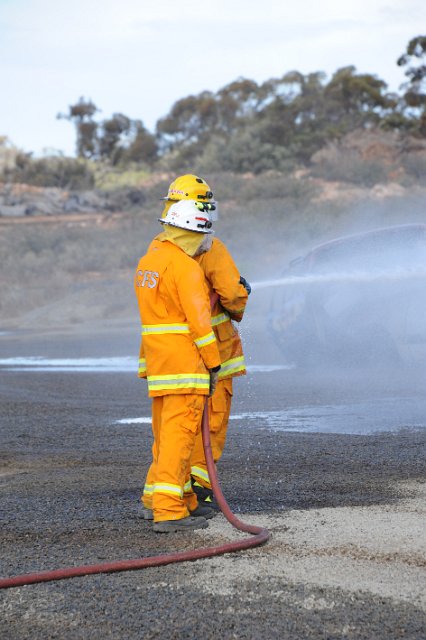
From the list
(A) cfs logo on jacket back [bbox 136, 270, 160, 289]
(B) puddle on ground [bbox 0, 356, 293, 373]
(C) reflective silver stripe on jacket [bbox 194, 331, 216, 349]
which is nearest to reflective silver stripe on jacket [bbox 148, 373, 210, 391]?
(C) reflective silver stripe on jacket [bbox 194, 331, 216, 349]

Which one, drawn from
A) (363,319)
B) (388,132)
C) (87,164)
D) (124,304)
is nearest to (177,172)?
(87,164)

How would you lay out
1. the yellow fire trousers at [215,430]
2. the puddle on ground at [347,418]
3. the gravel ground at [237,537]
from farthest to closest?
the puddle on ground at [347,418]
the yellow fire trousers at [215,430]
the gravel ground at [237,537]

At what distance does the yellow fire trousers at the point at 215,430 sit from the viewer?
6309 mm

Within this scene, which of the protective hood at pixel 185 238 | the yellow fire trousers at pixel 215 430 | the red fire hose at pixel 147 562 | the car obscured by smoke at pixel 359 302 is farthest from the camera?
the car obscured by smoke at pixel 359 302

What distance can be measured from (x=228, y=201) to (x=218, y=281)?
3821cm

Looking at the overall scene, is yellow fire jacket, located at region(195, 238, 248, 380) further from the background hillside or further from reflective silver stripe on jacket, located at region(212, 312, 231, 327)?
the background hillside

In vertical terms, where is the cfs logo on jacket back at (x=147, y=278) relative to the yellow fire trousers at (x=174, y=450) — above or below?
above

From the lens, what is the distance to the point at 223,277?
6.24 metres

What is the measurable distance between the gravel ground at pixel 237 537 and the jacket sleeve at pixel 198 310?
946mm

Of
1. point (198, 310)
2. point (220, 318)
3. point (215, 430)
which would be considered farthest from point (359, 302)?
point (198, 310)

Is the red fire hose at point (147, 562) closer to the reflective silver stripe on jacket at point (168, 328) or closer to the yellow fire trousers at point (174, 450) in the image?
the yellow fire trousers at point (174, 450)

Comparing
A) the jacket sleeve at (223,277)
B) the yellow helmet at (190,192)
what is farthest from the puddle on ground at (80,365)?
the yellow helmet at (190,192)

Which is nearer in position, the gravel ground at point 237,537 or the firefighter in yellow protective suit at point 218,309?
the gravel ground at point 237,537

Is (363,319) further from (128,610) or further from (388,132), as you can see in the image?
(388,132)
